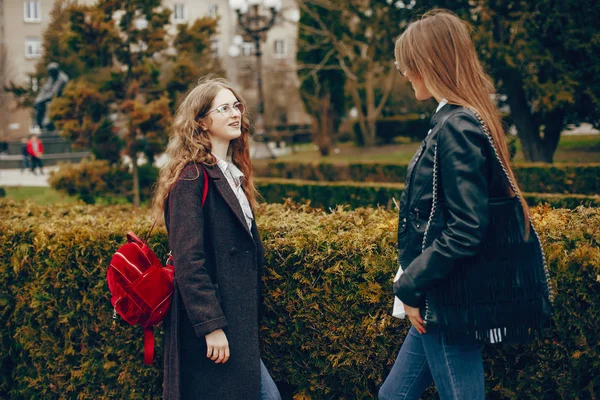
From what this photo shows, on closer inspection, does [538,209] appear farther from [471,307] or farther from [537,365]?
[471,307]

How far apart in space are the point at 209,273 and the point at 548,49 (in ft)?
39.8

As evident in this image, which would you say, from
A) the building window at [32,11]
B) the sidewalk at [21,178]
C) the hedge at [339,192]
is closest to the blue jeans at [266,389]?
the hedge at [339,192]

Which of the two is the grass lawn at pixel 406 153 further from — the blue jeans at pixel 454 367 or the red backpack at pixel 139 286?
the blue jeans at pixel 454 367

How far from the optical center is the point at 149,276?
2658 mm

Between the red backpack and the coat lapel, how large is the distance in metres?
0.07

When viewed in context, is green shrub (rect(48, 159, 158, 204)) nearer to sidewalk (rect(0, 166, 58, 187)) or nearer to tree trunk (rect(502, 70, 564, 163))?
sidewalk (rect(0, 166, 58, 187))

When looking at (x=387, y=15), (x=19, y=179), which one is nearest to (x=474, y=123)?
(x=387, y=15)

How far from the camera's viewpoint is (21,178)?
22250mm

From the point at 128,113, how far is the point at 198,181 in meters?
9.66

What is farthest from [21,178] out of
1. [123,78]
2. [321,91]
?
[321,91]

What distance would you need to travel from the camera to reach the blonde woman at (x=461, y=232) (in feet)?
6.85

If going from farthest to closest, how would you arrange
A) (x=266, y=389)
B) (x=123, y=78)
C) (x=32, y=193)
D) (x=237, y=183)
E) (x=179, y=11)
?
1. (x=179, y=11)
2. (x=32, y=193)
3. (x=123, y=78)
4. (x=237, y=183)
5. (x=266, y=389)

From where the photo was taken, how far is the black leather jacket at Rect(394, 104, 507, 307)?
6.75ft

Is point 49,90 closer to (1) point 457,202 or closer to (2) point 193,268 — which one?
(2) point 193,268
